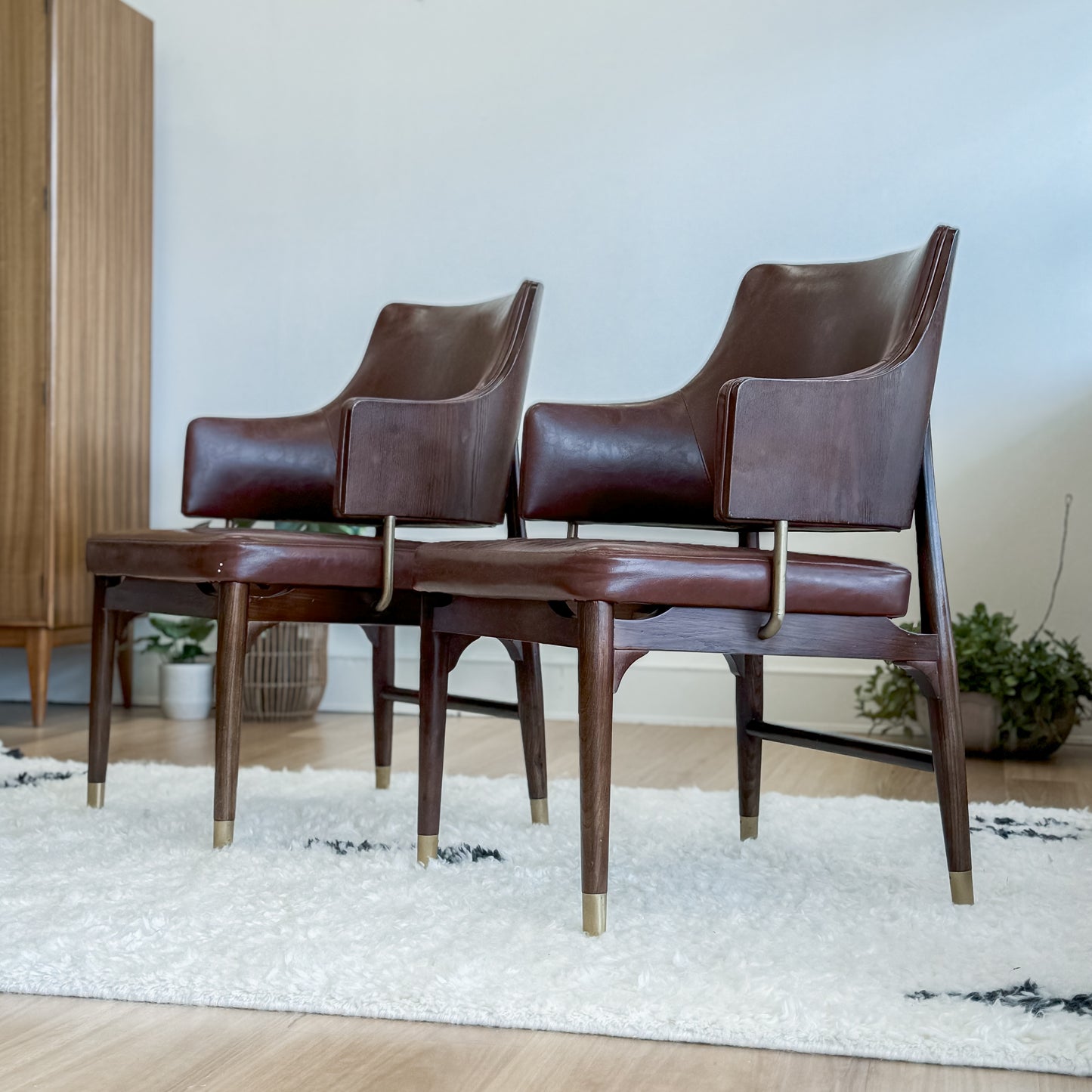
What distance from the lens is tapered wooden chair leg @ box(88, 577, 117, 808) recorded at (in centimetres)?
216

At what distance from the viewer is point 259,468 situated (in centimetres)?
233

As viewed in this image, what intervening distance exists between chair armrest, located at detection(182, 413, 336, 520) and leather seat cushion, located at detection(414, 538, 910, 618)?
0.75 meters

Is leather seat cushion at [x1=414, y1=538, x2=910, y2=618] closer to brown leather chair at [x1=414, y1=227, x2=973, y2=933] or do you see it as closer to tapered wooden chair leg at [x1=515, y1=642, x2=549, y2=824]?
brown leather chair at [x1=414, y1=227, x2=973, y2=933]

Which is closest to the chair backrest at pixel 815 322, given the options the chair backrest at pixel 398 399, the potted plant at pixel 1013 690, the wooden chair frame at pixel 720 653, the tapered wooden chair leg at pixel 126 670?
the wooden chair frame at pixel 720 653

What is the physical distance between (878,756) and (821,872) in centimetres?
22

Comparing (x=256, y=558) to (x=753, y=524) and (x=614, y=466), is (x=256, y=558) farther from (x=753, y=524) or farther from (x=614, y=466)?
(x=753, y=524)

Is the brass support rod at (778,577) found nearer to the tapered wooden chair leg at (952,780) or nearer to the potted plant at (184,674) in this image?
the tapered wooden chair leg at (952,780)

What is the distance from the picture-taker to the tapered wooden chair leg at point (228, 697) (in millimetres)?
1871

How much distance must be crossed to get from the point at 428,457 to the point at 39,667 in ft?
6.62

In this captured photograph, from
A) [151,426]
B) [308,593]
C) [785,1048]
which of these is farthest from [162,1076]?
[151,426]

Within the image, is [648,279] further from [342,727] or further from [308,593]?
[308,593]

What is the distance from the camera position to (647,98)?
3.70m

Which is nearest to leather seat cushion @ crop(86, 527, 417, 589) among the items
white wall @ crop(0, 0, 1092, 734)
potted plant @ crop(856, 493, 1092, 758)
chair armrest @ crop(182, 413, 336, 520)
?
chair armrest @ crop(182, 413, 336, 520)

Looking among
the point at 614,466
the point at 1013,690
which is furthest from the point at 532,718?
the point at 1013,690
